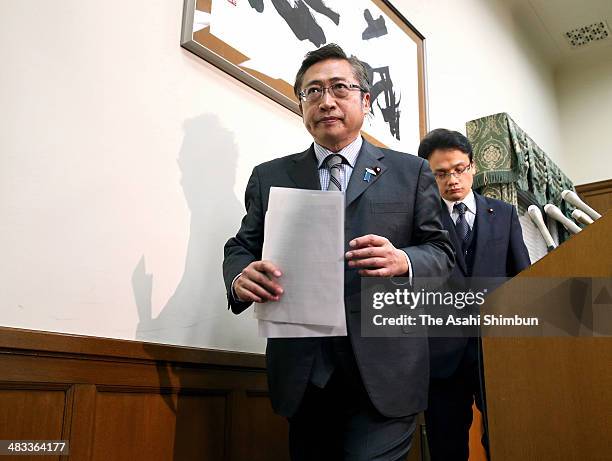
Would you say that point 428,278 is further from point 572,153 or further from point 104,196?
point 572,153

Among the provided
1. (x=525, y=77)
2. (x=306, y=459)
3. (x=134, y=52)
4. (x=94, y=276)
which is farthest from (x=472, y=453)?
(x=525, y=77)

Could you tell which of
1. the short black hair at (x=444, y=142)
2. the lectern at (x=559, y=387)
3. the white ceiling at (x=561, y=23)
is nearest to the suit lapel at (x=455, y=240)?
the short black hair at (x=444, y=142)

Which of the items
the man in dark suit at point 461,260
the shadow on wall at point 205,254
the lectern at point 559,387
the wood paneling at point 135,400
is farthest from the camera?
the man in dark suit at point 461,260

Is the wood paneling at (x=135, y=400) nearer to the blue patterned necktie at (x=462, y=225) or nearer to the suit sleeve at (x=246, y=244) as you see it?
the suit sleeve at (x=246, y=244)

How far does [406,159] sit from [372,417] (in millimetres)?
611

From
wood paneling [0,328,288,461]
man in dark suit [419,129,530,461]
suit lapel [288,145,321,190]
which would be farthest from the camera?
man in dark suit [419,129,530,461]

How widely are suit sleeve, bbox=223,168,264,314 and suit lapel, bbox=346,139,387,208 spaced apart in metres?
0.24

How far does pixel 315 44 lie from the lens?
8.04 ft

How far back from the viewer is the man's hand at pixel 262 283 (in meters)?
1.22

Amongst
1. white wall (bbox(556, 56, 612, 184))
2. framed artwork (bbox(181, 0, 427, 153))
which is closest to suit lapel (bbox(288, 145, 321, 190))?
framed artwork (bbox(181, 0, 427, 153))

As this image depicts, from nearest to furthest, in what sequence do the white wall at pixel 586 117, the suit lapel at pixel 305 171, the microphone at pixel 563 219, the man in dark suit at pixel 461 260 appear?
1. the suit lapel at pixel 305 171
2. the man in dark suit at pixel 461 260
3. the microphone at pixel 563 219
4. the white wall at pixel 586 117

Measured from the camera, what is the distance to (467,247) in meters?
2.03

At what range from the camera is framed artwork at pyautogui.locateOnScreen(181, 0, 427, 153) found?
6.52 ft

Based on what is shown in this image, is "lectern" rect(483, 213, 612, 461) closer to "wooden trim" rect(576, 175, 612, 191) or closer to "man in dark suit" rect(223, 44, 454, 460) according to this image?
"man in dark suit" rect(223, 44, 454, 460)
